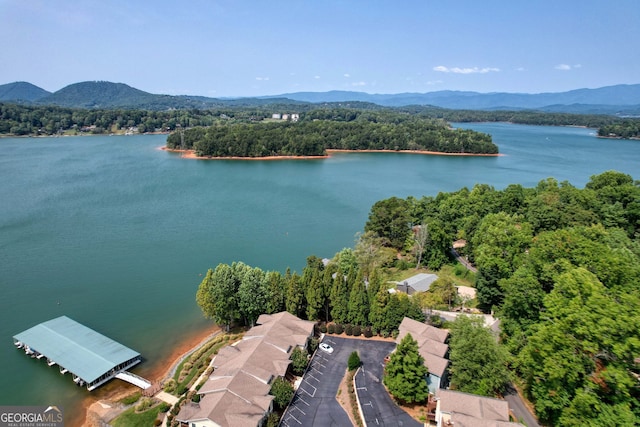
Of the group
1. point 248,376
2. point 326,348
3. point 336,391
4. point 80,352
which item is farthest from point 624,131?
point 80,352

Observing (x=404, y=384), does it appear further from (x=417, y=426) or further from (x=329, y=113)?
(x=329, y=113)

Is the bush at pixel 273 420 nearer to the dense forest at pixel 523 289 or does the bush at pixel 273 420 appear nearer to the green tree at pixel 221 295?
the dense forest at pixel 523 289

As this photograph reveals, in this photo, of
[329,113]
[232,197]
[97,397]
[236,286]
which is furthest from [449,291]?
[329,113]

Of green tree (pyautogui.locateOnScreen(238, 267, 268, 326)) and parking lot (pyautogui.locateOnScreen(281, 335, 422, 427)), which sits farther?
green tree (pyautogui.locateOnScreen(238, 267, 268, 326))

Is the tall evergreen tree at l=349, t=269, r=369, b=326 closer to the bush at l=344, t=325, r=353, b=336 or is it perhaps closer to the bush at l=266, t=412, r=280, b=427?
the bush at l=344, t=325, r=353, b=336

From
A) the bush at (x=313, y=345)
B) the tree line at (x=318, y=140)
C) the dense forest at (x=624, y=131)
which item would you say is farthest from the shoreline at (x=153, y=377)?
the dense forest at (x=624, y=131)

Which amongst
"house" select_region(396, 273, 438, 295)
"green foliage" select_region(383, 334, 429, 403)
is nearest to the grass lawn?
"green foliage" select_region(383, 334, 429, 403)

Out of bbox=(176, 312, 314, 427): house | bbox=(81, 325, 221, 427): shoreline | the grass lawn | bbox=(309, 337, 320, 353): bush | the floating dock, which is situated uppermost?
bbox=(176, 312, 314, 427): house
